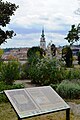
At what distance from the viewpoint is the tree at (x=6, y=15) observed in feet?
57.4

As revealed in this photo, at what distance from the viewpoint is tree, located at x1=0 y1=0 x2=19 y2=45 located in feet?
57.4

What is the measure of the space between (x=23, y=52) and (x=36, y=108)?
A: 21.1 metres

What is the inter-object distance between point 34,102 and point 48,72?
7.20 metres

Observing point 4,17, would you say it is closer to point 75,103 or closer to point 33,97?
point 75,103

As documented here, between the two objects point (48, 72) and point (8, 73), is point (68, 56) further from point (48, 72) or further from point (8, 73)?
point (8, 73)

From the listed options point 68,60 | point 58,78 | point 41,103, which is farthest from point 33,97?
point 68,60

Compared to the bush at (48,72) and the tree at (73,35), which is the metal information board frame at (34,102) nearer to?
the bush at (48,72)

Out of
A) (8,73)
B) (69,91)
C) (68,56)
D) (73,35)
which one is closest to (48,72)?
(8,73)

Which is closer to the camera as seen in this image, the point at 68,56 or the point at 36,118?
the point at 36,118

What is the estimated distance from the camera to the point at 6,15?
17531mm

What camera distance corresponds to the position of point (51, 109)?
571 cm

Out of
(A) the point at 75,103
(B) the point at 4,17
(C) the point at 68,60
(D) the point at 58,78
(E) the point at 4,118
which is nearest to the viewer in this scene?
(E) the point at 4,118

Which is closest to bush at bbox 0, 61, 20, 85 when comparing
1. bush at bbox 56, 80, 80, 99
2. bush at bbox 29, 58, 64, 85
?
bush at bbox 29, 58, 64, 85

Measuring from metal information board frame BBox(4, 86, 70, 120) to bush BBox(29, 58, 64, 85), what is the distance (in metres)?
6.38
